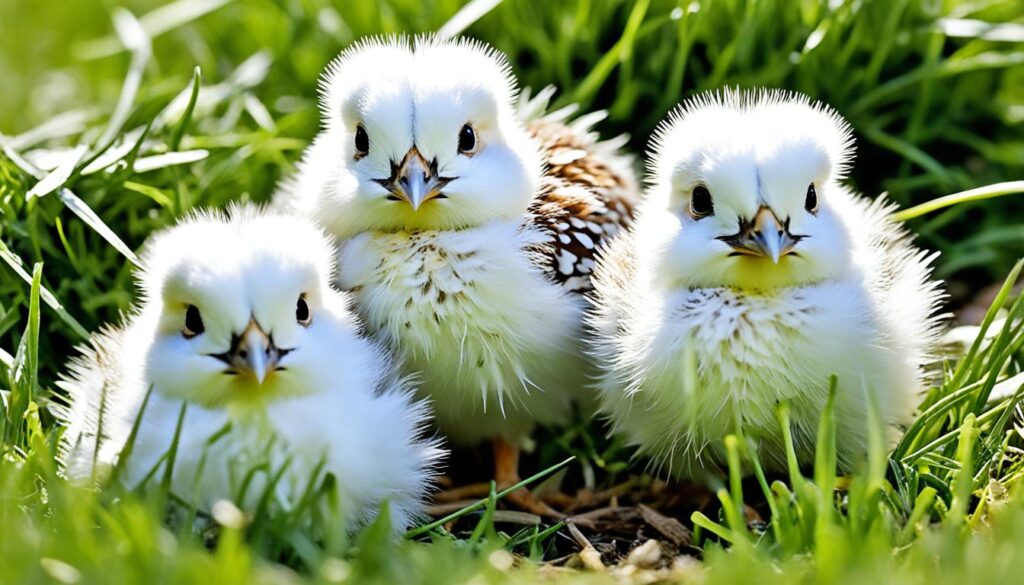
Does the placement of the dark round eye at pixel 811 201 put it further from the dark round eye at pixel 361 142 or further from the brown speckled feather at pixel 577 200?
the dark round eye at pixel 361 142

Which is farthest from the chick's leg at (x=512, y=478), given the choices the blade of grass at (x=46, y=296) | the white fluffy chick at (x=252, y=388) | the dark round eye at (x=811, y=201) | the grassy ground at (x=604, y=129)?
the blade of grass at (x=46, y=296)

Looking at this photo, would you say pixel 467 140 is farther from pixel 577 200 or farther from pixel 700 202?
pixel 700 202

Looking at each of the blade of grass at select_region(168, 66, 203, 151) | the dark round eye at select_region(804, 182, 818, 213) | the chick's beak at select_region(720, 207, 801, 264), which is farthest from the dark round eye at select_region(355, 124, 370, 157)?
the dark round eye at select_region(804, 182, 818, 213)

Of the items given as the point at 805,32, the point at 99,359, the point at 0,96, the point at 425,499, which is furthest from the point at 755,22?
the point at 0,96

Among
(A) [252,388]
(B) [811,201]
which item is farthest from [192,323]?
(B) [811,201]

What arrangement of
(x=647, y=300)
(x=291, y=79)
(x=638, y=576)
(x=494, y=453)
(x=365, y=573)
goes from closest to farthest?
(x=365, y=573) → (x=638, y=576) → (x=647, y=300) → (x=494, y=453) → (x=291, y=79)

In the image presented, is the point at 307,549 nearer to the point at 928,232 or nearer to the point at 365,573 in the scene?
the point at 365,573
